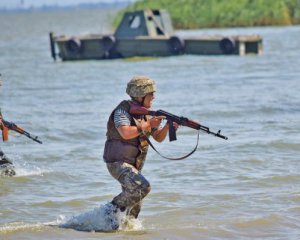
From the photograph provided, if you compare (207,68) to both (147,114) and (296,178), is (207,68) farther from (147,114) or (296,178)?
(147,114)

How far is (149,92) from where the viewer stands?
867 centimetres

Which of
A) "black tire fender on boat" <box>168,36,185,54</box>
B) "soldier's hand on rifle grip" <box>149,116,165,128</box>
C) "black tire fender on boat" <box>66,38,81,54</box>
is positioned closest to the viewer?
"soldier's hand on rifle grip" <box>149,116,165,128</box>

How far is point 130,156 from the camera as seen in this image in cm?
870

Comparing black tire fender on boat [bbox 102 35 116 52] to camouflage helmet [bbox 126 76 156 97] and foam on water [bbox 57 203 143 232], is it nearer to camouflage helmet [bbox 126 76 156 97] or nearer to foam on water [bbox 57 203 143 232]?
foam on water [bbox 57 203 143 232]

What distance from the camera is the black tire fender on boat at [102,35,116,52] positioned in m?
36.8

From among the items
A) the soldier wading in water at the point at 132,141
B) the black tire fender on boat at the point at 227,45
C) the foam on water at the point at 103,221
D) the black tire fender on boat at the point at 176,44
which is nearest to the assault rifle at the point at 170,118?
the soldier wading in water at the point at 132,141

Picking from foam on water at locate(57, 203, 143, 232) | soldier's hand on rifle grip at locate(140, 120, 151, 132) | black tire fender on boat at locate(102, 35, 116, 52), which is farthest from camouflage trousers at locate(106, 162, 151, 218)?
black tire fender on boat at locate(102, 35, 116, 52)

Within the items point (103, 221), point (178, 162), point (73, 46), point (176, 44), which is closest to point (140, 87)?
point (103, 221)

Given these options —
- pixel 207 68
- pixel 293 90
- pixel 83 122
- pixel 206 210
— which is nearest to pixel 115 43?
pixel 207 68

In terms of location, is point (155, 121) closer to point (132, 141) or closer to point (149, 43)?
point (132, 141)

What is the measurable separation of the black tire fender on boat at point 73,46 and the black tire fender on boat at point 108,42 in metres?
0.99

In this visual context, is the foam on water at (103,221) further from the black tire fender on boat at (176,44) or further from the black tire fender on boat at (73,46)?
the black tire fender on boat at (73,46)

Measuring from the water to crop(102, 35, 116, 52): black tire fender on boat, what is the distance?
321 inches

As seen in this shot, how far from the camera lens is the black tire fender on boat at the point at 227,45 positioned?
35625 millimetres
